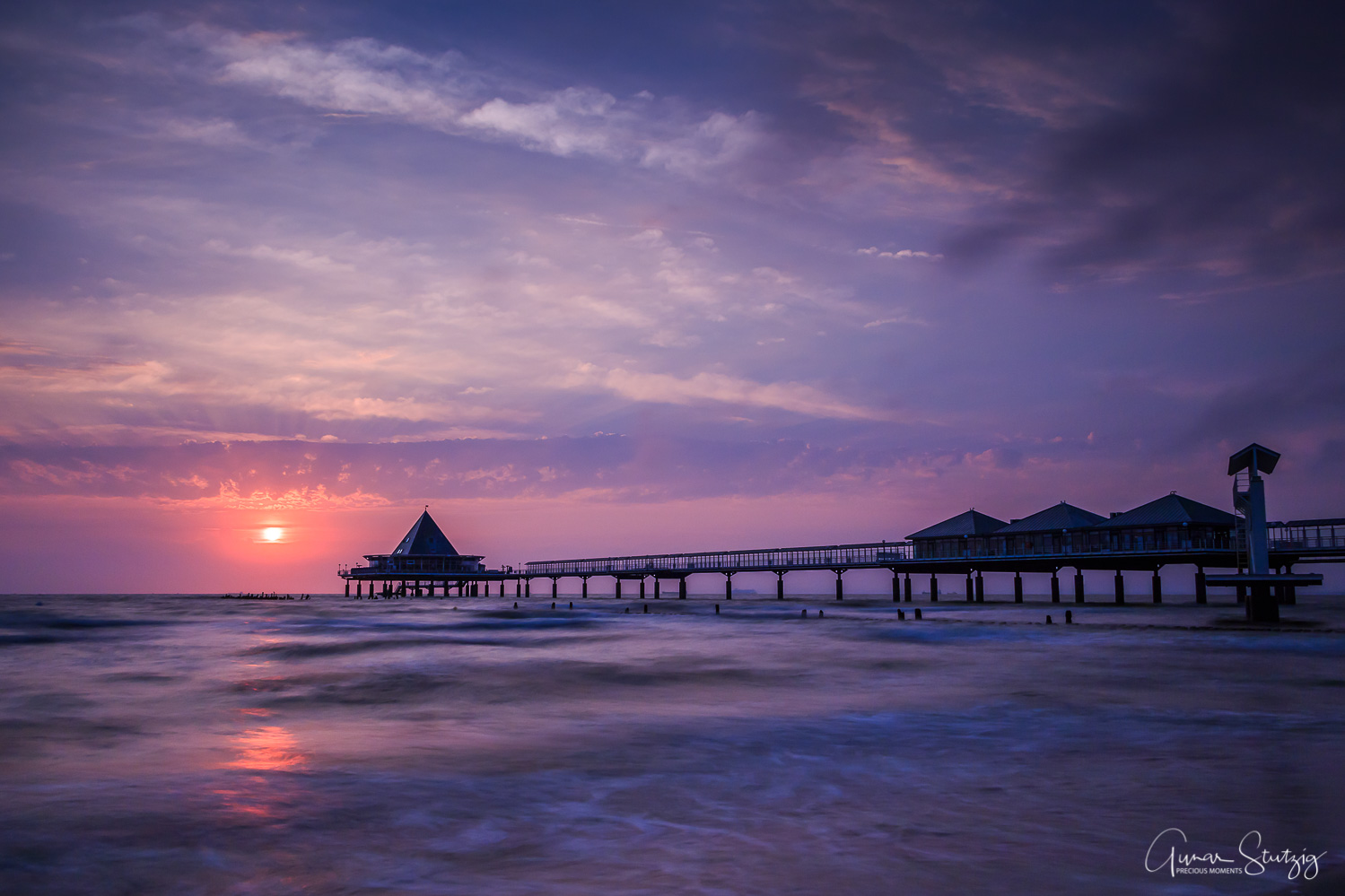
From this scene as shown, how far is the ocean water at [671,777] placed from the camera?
680cm

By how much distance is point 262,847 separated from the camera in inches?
292

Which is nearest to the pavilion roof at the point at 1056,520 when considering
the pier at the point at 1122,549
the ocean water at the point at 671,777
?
the pier at the point at 1122,549

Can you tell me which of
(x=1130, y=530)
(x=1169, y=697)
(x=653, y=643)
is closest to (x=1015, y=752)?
(x=1169, y=697)

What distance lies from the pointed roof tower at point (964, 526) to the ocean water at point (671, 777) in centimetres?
4054

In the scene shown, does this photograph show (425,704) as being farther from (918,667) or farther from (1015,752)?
(918,667)

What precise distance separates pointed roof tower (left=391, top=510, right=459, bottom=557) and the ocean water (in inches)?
3296

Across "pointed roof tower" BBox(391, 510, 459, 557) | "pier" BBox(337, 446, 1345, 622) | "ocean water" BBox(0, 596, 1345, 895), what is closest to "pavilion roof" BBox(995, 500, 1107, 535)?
"pier" BBox(337, 446, 1345, 622)

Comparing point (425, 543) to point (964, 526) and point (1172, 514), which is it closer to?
point (964, 526)

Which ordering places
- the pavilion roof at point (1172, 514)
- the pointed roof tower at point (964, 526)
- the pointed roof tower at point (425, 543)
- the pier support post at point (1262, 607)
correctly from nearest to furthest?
the pier support post at point (1262, 607) < the pavilion roof at point (1172, 514) < the pointed roof tower at point (964, 526) < the pointed roof tower at point (425, 543)

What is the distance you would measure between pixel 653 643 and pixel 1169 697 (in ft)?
63.9

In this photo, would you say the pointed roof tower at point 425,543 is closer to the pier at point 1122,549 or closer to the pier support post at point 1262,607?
the pier at point 1122,549

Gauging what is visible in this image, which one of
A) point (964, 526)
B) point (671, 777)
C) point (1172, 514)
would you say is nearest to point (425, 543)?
point (964, 526)

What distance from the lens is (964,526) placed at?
6456 centimetres

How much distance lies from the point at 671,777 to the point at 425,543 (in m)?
103
